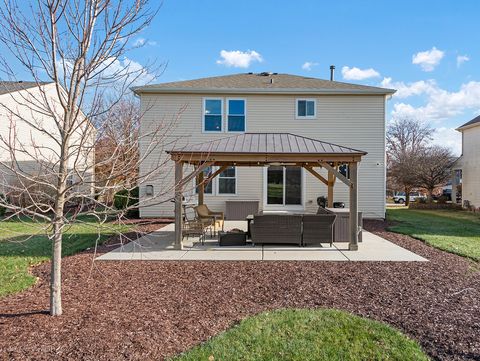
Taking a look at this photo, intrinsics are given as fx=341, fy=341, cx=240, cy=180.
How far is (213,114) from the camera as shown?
15.5 metres

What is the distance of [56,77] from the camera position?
3.74 m

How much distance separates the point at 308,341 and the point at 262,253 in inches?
176

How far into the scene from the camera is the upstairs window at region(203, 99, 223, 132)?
50.9 feet

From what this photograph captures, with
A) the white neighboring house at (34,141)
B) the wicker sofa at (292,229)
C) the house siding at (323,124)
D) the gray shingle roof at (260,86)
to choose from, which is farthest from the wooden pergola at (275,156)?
the gray shingle roof at (260,86)

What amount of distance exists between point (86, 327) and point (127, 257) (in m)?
3.94

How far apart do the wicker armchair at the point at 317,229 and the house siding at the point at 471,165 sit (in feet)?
58.3

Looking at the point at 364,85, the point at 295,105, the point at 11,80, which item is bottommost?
the point at 11,80

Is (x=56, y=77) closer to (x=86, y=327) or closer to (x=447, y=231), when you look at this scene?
(x=86, y=327)

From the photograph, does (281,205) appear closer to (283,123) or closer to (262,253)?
(283,123)

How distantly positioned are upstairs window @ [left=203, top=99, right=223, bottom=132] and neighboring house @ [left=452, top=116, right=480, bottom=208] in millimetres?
17259

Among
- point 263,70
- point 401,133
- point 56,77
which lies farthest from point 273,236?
point 401,133

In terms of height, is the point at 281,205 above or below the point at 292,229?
above

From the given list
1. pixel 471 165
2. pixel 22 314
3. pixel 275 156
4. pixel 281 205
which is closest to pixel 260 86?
pixel 281 205

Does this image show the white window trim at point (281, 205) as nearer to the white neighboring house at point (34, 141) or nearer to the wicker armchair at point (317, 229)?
the wicker armchair at point (317, 229)
